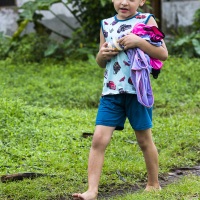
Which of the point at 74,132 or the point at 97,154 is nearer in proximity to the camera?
the point at 97,154

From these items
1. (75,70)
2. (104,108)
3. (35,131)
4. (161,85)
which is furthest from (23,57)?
(104,108)

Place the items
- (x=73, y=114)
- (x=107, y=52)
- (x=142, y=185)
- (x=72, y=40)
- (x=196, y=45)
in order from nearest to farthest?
(x=107, y=52)
(x=142, y=185)
(x=73, y=114)
(x=196, y=45)
(x=72, y=40)

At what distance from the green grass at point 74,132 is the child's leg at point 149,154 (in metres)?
0.12

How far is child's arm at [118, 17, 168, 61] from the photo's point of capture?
470 cm

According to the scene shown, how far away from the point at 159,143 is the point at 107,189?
152 centimetres

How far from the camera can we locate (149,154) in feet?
16.1

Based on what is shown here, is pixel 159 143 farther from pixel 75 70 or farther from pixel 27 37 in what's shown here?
pixel 27 37

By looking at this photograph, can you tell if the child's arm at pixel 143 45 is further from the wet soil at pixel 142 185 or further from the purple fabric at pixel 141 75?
the wet soil at pixel 142 185

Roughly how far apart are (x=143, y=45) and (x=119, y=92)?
39 cm

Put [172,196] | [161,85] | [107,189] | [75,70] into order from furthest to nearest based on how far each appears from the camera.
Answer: [75,70] < [161,85] < [107,189] < [172,196]

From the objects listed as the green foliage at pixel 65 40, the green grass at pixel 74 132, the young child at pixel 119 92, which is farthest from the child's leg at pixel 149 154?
the green foliage at pixel 65 40

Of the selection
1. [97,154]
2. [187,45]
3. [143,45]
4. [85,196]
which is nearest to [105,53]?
[143,45]

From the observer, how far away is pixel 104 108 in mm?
4777

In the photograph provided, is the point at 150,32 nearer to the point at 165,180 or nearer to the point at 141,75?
the point at 141,75
